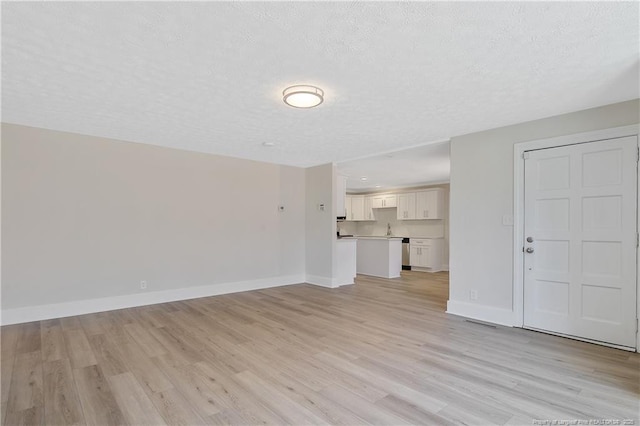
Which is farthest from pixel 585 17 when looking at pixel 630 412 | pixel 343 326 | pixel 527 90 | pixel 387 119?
pixel 343 326

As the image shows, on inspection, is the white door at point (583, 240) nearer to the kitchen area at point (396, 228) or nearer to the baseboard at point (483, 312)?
the baseboard at point (483, 312)

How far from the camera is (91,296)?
452 centimetres

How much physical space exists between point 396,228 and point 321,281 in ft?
14.6

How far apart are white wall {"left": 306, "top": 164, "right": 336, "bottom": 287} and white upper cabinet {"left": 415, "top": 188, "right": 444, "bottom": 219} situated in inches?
147

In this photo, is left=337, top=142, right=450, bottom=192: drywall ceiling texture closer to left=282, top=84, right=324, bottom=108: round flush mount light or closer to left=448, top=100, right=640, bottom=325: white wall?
left=448, top=100, right=640, bottom=325: white wall

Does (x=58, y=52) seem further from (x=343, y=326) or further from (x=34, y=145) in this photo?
(x=343, y=326)

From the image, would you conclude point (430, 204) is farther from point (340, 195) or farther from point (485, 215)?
point (485, 215)

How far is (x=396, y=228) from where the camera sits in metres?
10.2

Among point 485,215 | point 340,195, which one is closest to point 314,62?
point 485,215

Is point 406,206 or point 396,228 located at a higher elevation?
point 406,206

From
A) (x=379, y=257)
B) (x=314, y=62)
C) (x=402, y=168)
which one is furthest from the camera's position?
(x=379, y=257)

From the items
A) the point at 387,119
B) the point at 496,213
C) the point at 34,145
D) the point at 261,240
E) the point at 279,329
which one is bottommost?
the point at 279,329

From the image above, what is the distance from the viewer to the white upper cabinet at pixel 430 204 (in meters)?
8.88

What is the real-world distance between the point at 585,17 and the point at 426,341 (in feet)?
9.77
